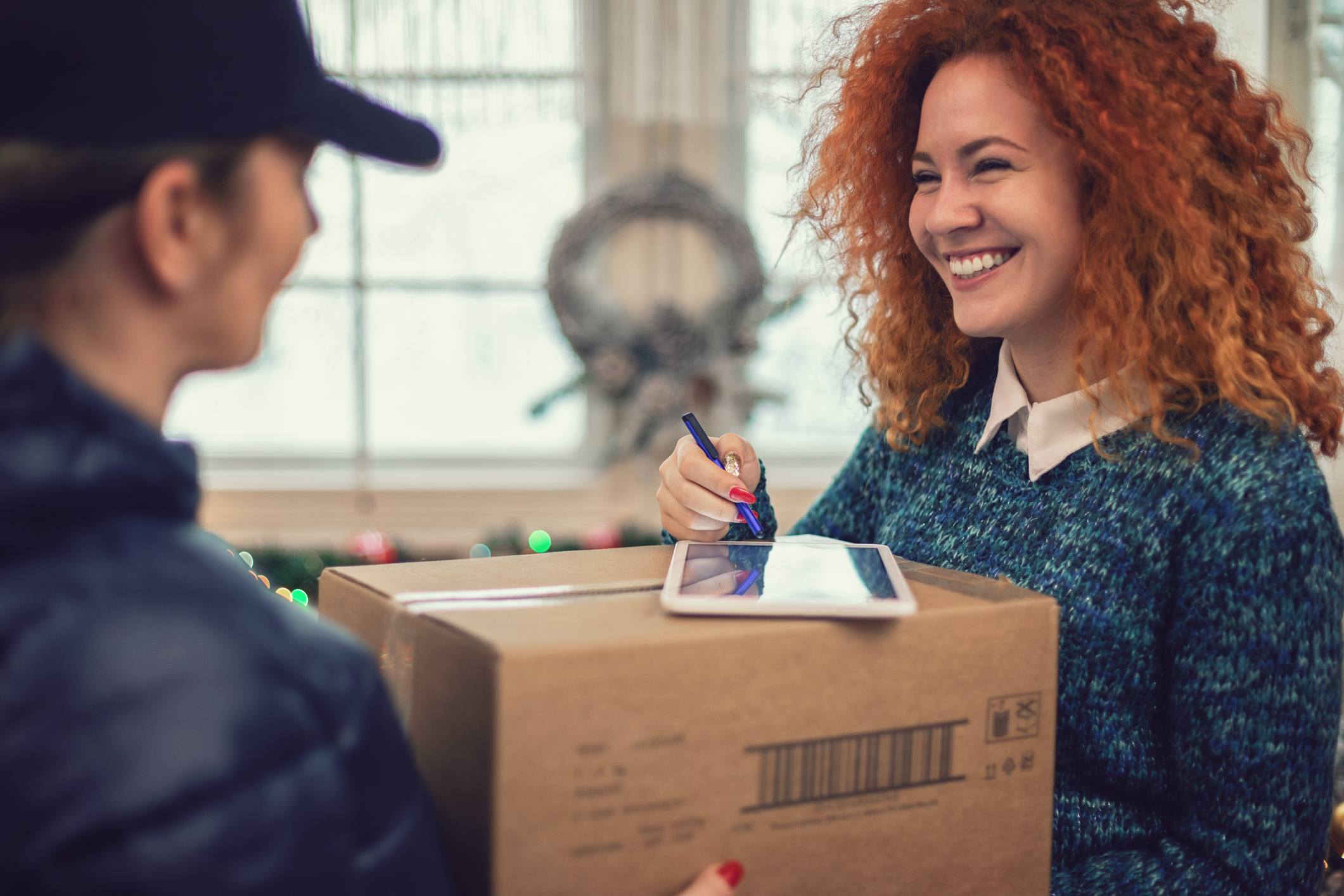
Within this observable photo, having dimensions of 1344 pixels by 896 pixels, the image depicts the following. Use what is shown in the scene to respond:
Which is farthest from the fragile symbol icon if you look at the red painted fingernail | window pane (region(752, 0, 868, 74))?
window pane (region(752, 0, 868, 74))

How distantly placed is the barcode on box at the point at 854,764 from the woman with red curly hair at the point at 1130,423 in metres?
0.29

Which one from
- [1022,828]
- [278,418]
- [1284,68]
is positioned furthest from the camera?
[278,418]

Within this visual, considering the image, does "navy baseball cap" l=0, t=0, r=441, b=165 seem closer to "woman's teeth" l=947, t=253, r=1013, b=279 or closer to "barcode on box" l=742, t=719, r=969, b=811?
"barcode on box" l=742, t=719, r=969, b=811

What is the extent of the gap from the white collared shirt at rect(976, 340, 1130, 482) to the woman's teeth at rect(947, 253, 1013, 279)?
0.12m

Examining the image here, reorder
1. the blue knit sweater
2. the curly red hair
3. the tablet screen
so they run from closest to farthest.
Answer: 1. the tablet screen
2. the blue knit sweater
3. the curly red hair

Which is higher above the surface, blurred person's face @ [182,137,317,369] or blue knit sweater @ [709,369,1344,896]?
blurred person's face @ [182,137,317,369]

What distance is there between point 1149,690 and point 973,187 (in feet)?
1.63

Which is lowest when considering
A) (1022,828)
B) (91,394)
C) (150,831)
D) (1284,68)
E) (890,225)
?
(1022,828)

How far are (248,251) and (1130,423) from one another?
30.0 inches

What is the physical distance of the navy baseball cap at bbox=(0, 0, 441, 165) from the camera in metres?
0.41

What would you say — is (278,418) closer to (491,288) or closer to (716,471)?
(491,288)

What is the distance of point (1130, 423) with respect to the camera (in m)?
0.91

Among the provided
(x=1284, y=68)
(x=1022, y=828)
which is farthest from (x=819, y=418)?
(x=1022, y=828)

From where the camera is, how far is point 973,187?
99 centimetres
